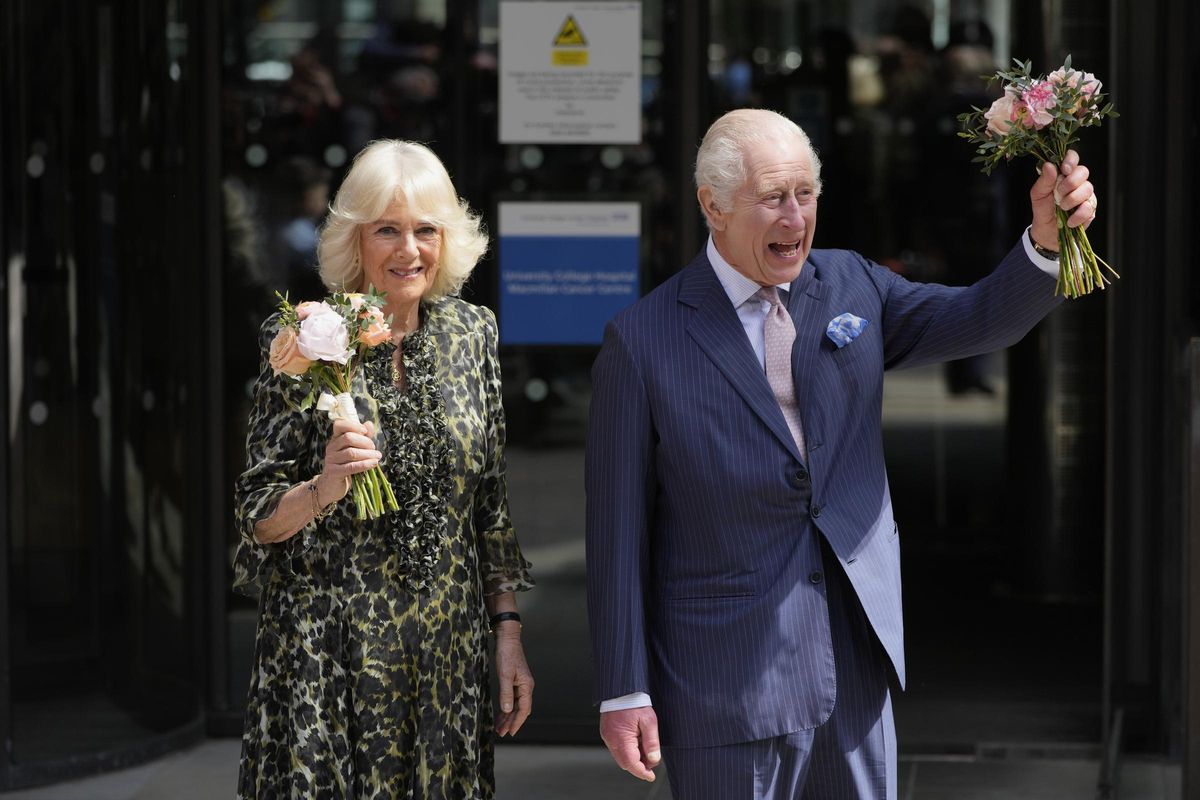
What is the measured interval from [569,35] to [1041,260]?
9.73 feet

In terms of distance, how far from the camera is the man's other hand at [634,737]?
10.7 ft

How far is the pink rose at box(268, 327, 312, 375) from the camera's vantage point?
3203 mm

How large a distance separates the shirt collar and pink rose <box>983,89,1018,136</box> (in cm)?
50

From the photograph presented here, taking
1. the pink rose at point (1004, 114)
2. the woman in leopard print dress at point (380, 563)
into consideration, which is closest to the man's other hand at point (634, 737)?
the woman in leopard print dress at point (380, 563)

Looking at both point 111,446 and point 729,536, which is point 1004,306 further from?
point 111,446

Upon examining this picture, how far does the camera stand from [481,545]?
3.64m

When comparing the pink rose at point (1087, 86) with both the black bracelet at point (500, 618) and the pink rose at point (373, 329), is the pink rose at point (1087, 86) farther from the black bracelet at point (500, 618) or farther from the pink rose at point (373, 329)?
the black bracelet at point (500, 618)

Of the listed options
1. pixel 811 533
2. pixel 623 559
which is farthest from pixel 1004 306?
pixel 623 559

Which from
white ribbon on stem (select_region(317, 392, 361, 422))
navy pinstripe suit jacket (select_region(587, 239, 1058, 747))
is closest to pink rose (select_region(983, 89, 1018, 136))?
navy pinstripe suit jacket (select_region(587, 239, 1058, 747))

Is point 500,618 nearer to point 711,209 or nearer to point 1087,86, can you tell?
point 711,209

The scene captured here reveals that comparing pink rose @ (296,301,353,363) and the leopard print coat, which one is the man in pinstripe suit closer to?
the leopard print coat

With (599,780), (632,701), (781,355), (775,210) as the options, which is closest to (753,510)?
(781,355)

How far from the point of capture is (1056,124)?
10.4 ft

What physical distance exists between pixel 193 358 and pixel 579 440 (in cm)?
135
